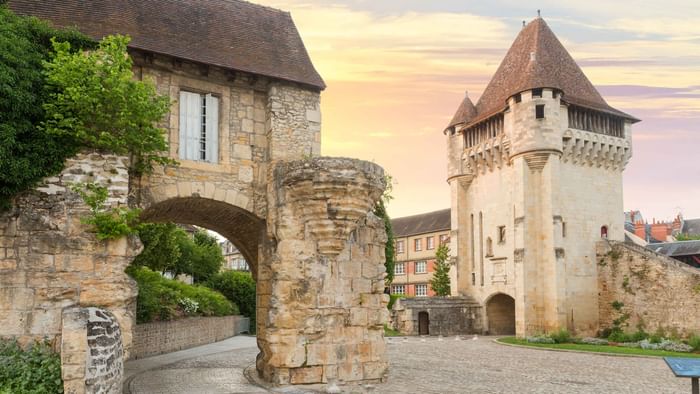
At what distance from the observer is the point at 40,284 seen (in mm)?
9781

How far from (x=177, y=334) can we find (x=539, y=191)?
17946 millimetres

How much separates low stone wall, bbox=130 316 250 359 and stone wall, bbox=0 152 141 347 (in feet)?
25.8

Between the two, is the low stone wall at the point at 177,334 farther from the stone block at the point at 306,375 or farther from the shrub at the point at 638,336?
the shrub at the point at 638,336

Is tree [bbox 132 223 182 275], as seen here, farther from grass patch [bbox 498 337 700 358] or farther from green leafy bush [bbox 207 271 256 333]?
grass patch [bbox 498 337 700 358]

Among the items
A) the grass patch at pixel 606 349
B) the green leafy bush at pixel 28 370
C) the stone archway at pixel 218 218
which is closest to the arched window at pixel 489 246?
the grass patch at pixel 606 349

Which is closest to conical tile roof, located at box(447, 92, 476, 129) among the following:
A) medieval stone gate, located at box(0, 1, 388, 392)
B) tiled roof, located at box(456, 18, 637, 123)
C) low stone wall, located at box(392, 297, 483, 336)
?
tiled roof, located at box(456, 18, 637, 123)

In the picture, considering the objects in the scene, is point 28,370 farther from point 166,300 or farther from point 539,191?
point 539,191

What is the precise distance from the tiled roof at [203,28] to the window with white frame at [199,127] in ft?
2.75

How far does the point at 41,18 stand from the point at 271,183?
523cm

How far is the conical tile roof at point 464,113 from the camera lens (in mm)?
34969

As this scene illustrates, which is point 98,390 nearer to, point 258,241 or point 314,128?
point 258,241

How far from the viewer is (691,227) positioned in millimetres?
57312

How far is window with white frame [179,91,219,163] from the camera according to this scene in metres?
12.6

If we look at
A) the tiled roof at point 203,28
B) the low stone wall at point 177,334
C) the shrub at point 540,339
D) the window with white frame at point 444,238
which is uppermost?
the tiled roof at point 203,28
